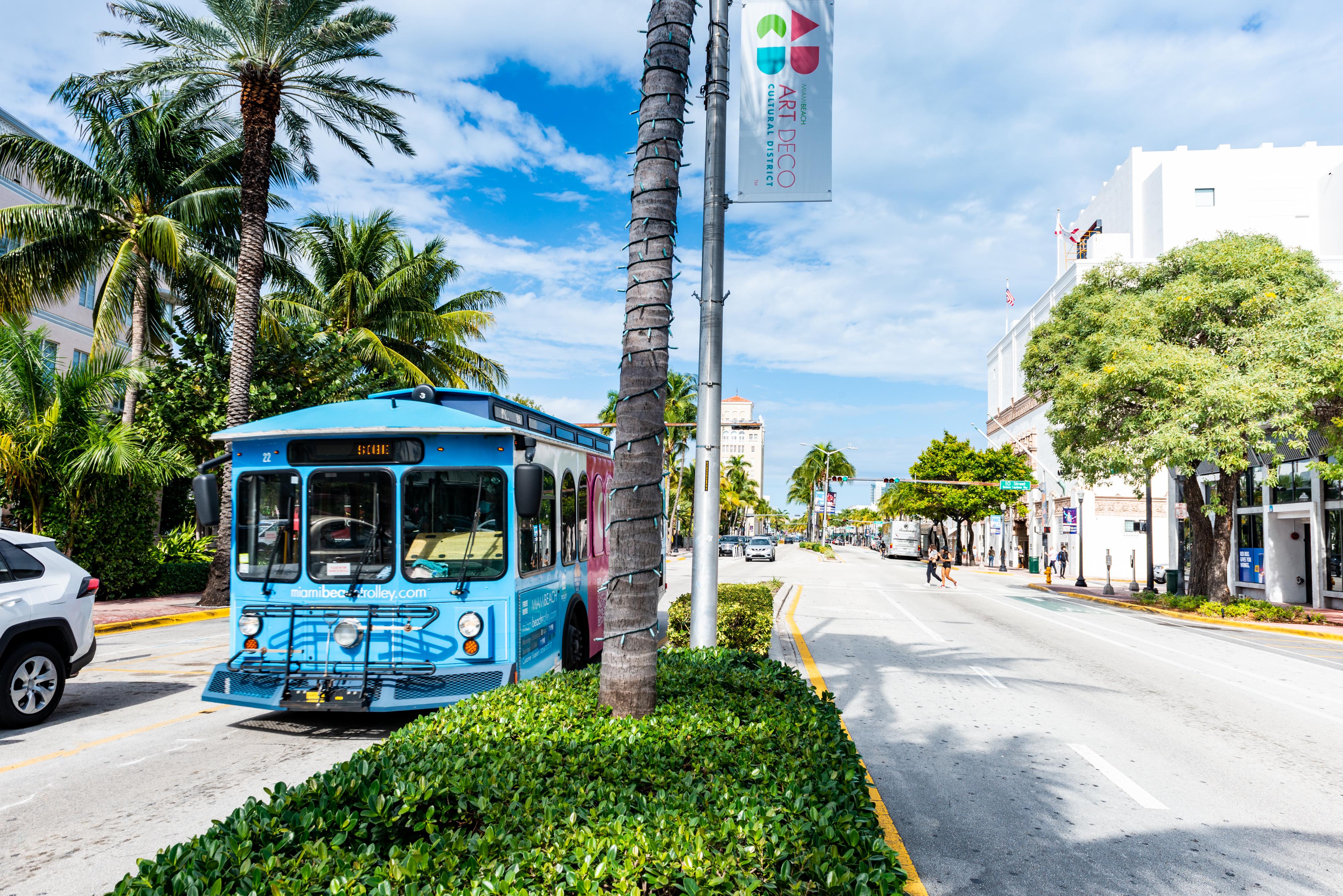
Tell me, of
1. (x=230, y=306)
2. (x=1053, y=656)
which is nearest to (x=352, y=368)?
(x=230, y=306)

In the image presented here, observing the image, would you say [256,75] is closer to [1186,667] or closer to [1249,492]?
[1186,667]

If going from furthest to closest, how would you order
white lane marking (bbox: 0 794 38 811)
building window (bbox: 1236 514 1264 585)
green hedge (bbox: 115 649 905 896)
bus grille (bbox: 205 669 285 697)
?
building window (bbox: 1236 514 1264 585), bus grille (bbox: 205 669 285 697), white lane marking (bbox: 0 794 38 811), green hedge (bbox: 115 649 905 896)

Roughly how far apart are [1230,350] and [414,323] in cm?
2373

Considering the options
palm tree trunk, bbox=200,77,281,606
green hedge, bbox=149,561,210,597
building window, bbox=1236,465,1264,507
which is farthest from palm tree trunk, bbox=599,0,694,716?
building window, bbox=1236,465,1264,507

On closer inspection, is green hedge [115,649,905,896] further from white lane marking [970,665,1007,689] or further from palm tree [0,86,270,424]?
palm tree [0,86,270,424]

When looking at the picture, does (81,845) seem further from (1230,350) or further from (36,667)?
(1230,350)

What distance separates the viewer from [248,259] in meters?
19.8

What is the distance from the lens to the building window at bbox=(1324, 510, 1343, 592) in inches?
1041

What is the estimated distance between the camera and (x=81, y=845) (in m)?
5.05

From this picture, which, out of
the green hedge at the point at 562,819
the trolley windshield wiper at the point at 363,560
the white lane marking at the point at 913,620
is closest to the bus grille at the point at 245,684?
the trolley windshield wiper at the point at 363,560

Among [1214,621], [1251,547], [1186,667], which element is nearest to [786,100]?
[1186,667]

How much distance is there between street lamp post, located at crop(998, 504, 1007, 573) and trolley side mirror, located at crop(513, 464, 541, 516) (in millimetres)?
53155

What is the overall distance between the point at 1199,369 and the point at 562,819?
24.3m

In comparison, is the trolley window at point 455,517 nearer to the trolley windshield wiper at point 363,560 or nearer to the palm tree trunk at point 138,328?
the trolley windshield wiper at point 363,560
